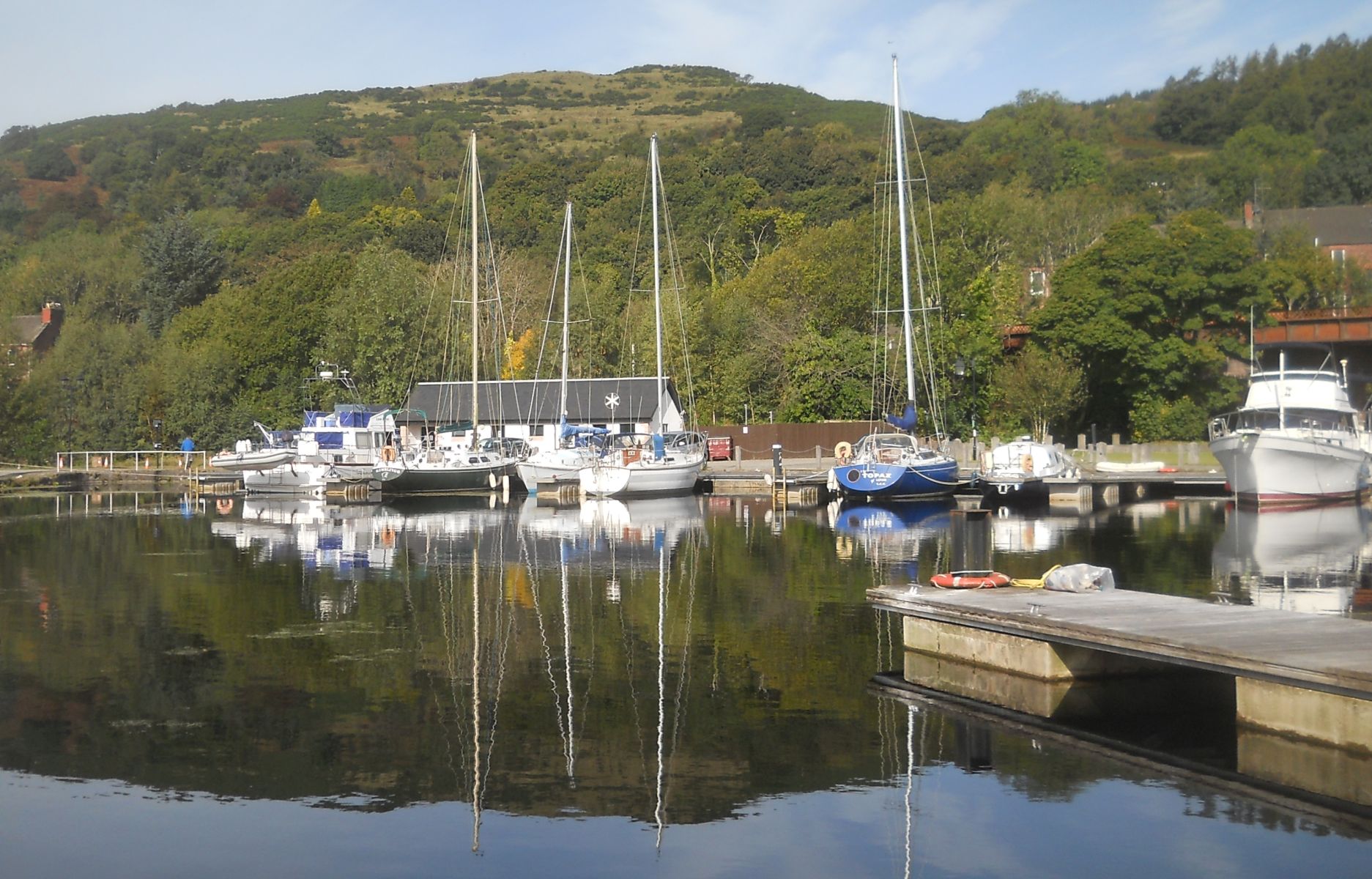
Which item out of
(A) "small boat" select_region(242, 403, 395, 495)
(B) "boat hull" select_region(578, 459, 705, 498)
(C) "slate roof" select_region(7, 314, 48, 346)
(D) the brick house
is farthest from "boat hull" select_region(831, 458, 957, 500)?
(C) "slate roof" select_region(7, 314, 48, 346)

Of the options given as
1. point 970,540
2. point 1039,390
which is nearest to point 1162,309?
point 1039,390

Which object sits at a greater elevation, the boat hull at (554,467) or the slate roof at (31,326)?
the slate roof at (31,326)

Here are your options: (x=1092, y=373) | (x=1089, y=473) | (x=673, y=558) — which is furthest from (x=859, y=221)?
(x=673, y=558)

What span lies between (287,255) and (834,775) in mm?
99781

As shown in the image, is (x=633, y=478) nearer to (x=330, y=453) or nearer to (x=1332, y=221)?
(x=330, y=453)

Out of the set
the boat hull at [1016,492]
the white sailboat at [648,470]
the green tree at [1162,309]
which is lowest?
the boat hull at [1016,492]

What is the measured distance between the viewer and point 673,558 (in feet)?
109

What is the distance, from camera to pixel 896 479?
49594 millimetres

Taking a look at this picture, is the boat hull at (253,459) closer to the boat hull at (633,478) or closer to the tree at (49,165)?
the boat hull at (633,478)

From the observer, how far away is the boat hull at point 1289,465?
47.8 metres

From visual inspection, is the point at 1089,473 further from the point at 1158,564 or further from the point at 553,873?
the point at 553,873

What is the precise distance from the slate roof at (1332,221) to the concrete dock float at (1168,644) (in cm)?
9048

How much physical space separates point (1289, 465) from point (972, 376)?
70.0 ft

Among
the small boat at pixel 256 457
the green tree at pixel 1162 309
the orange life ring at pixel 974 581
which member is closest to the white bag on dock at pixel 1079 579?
the orange life ring at pixel 974 581
